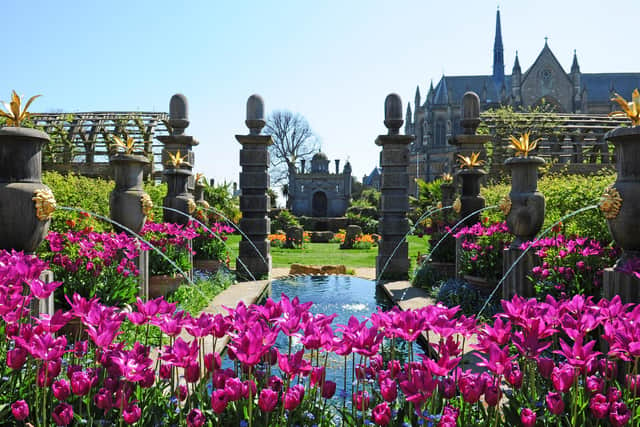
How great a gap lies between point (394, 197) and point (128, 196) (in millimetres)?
6472

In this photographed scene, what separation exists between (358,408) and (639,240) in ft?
9.14

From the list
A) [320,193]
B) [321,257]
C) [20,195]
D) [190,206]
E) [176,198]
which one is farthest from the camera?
[320,193]

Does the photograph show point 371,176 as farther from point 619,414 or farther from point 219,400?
point 219,400

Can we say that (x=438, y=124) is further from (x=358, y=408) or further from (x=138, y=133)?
(x=358, y=408)

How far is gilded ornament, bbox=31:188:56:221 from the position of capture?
4531mm

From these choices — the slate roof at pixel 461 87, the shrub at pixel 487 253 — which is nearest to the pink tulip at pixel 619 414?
the shrub at pixel 487 253

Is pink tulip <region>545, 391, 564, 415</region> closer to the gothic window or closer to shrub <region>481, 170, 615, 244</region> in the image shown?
shrub <region>481, 170, 615, 244</region>

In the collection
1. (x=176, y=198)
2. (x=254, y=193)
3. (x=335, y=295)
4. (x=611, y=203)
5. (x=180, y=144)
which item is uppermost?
(x=180, y=144)

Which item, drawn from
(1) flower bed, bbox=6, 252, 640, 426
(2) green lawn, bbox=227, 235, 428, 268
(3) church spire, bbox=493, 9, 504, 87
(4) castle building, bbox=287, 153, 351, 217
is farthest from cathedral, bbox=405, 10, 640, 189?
(1) flower bed, bbox=6, 252, 640, 426

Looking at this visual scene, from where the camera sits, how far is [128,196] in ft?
23.1

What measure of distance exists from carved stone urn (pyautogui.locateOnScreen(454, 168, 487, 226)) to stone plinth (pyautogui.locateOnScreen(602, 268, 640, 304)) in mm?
5603

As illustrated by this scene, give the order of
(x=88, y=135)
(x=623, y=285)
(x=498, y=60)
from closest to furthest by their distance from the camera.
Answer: (x=623, y=285), (x=88, y=135), (x=498, y=60)

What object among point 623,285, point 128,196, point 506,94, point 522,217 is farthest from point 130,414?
point 506,94

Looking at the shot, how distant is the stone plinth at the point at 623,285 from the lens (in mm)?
3869
